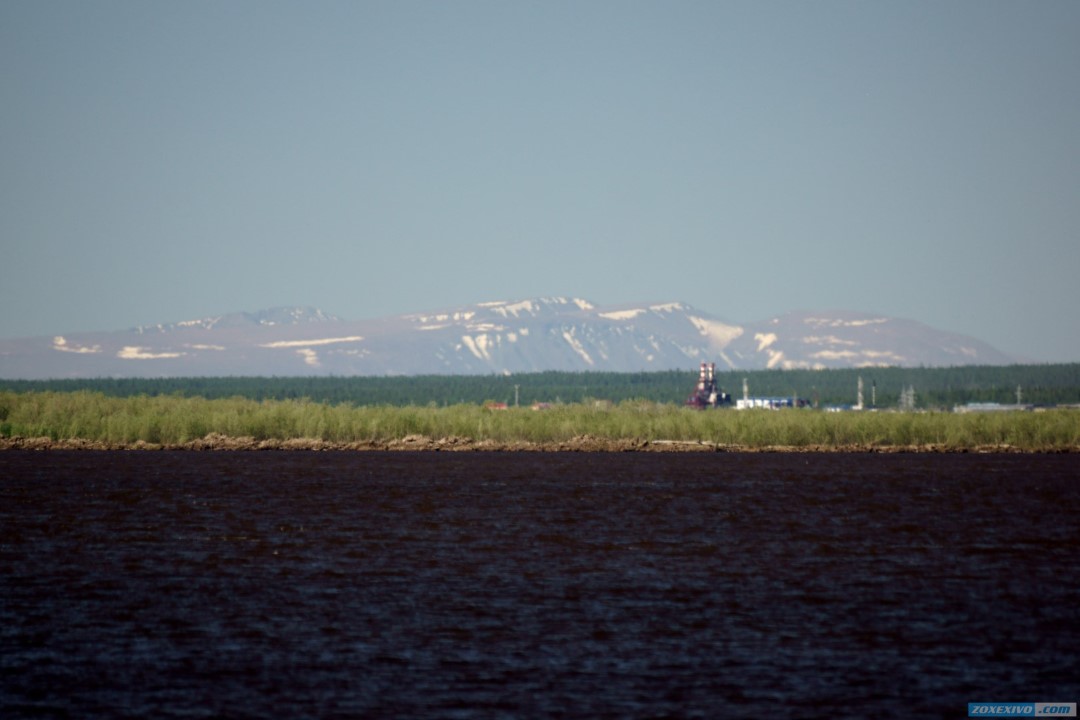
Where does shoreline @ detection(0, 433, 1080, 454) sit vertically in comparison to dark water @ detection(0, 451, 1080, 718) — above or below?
above

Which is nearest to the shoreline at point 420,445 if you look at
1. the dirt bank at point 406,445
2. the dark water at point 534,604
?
the dirt bank at point 406,445

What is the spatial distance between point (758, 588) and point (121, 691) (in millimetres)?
14228

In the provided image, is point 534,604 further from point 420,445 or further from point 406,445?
point 420,445

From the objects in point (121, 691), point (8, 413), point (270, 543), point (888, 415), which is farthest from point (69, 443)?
point (121, 691)

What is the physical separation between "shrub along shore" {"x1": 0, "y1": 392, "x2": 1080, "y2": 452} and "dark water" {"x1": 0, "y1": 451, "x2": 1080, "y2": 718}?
34.5 meters

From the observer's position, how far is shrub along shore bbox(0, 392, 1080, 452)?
91938mm

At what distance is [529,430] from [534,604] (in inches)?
2576

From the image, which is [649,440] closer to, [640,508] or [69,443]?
[69,443]

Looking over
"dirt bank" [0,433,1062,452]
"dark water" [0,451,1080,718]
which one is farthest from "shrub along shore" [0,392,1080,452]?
"dark water" [0,451,1080,718]

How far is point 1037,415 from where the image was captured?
93.8 m

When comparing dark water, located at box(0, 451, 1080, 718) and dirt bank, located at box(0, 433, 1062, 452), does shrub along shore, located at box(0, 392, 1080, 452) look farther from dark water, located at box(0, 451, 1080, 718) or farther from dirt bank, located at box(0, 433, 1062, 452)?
dark water, located at box(0, 451, 1080, 718)

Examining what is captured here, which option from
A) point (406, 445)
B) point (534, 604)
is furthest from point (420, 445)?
Result: point (534, 604)

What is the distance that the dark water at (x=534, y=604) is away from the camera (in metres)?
20.8

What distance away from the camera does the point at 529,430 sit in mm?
94000
